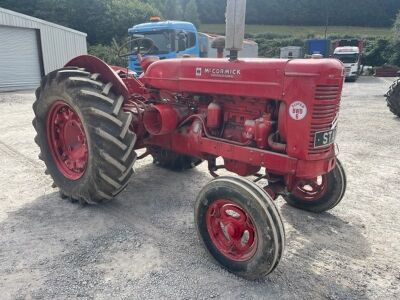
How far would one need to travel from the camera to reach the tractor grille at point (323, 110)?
2.73 metres

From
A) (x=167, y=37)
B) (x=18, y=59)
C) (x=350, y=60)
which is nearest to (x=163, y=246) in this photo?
(x=167, y=37)

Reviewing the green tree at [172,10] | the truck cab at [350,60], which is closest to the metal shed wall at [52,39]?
the truck cab at [350,60]

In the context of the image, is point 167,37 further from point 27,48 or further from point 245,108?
point 27,48

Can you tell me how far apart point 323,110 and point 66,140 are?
110 inches

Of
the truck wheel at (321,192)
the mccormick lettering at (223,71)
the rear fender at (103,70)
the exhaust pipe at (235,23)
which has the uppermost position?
the exhaust pipe at (235,23)

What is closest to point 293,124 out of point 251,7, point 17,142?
point 17,142

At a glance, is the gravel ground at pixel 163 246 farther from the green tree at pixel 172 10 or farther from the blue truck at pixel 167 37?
the green tree at pixel 172 10

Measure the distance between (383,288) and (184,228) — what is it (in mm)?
1718

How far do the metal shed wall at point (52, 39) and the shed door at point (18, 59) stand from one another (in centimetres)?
30

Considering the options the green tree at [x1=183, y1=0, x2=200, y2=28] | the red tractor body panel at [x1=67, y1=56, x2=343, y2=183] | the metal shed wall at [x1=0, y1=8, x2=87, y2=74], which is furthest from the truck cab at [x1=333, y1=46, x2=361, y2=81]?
the green tree at [x1=183, y1=0, x2=200, y2=28]

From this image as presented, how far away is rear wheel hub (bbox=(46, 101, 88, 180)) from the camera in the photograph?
152 inches

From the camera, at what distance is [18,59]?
619 inches

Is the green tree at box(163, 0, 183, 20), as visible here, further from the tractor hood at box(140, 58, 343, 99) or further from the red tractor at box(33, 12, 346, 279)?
the tractor hood at box(140, 58, 343, 99)

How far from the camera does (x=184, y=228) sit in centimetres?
345
